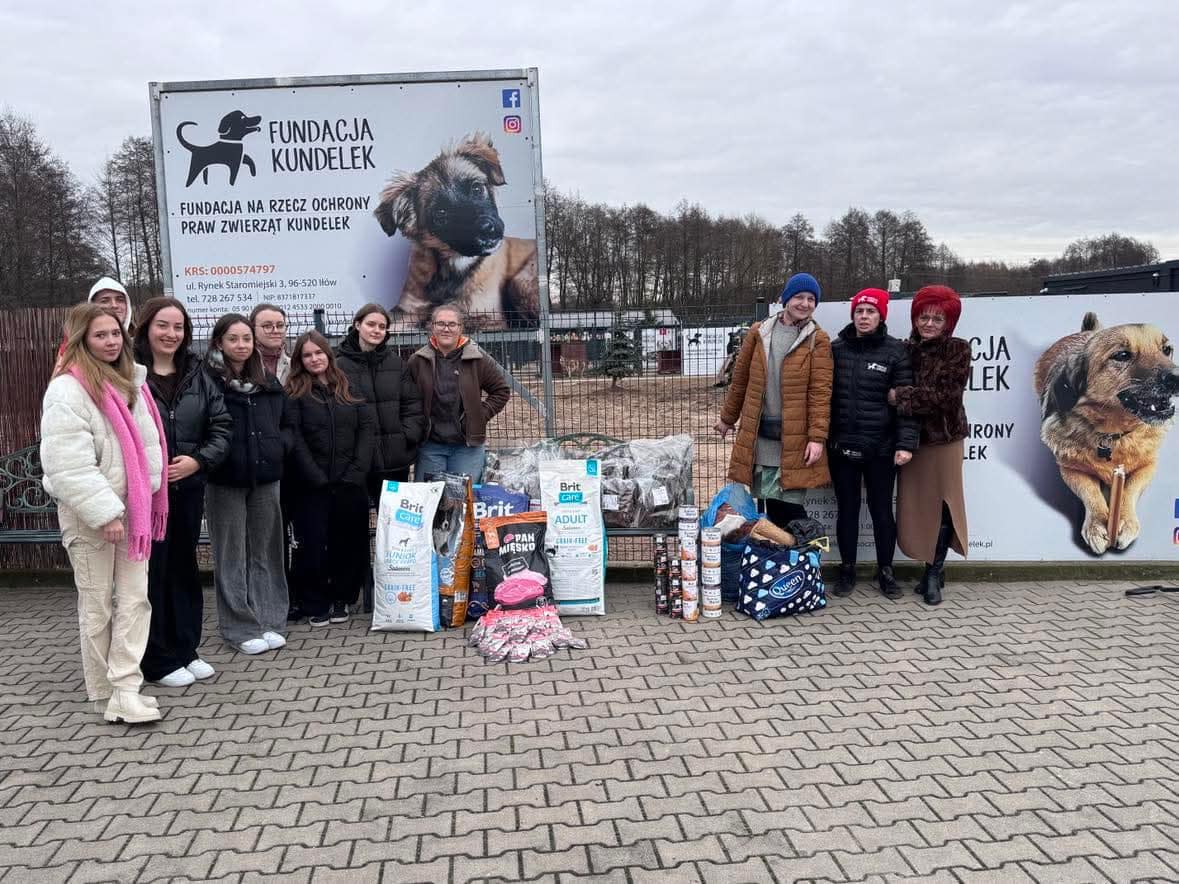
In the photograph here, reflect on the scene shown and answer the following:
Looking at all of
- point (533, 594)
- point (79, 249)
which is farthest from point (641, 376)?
point (79, 249)

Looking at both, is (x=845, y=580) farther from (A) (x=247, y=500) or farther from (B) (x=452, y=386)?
(A) (x=247, y=500)

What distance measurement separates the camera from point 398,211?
22.3ft

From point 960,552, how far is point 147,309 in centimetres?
487

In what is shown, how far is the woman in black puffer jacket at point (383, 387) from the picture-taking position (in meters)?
5.02

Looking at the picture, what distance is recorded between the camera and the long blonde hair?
3.63m

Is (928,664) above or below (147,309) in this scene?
below

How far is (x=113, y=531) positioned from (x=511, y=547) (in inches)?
82.4

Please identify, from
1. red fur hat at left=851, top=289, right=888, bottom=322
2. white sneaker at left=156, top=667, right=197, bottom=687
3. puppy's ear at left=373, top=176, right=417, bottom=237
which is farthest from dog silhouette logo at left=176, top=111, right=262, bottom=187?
red fur hat at left=851, top=289, right=888, bottom=322

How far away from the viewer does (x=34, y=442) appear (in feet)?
19.4

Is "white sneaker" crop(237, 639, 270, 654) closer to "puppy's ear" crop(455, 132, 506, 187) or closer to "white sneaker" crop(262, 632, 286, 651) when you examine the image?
"white sneaker" crop(262, 632, 286, 651)

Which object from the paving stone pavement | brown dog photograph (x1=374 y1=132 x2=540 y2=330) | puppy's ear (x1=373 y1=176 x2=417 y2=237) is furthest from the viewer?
puppy's ear (x1=373 y1=176 x2=417 y2=237)

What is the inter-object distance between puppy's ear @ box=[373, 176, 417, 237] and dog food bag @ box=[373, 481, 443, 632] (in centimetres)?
271

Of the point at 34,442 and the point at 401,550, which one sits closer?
the point at 401,550

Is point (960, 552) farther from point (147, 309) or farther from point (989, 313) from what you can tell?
point (147, 309)
